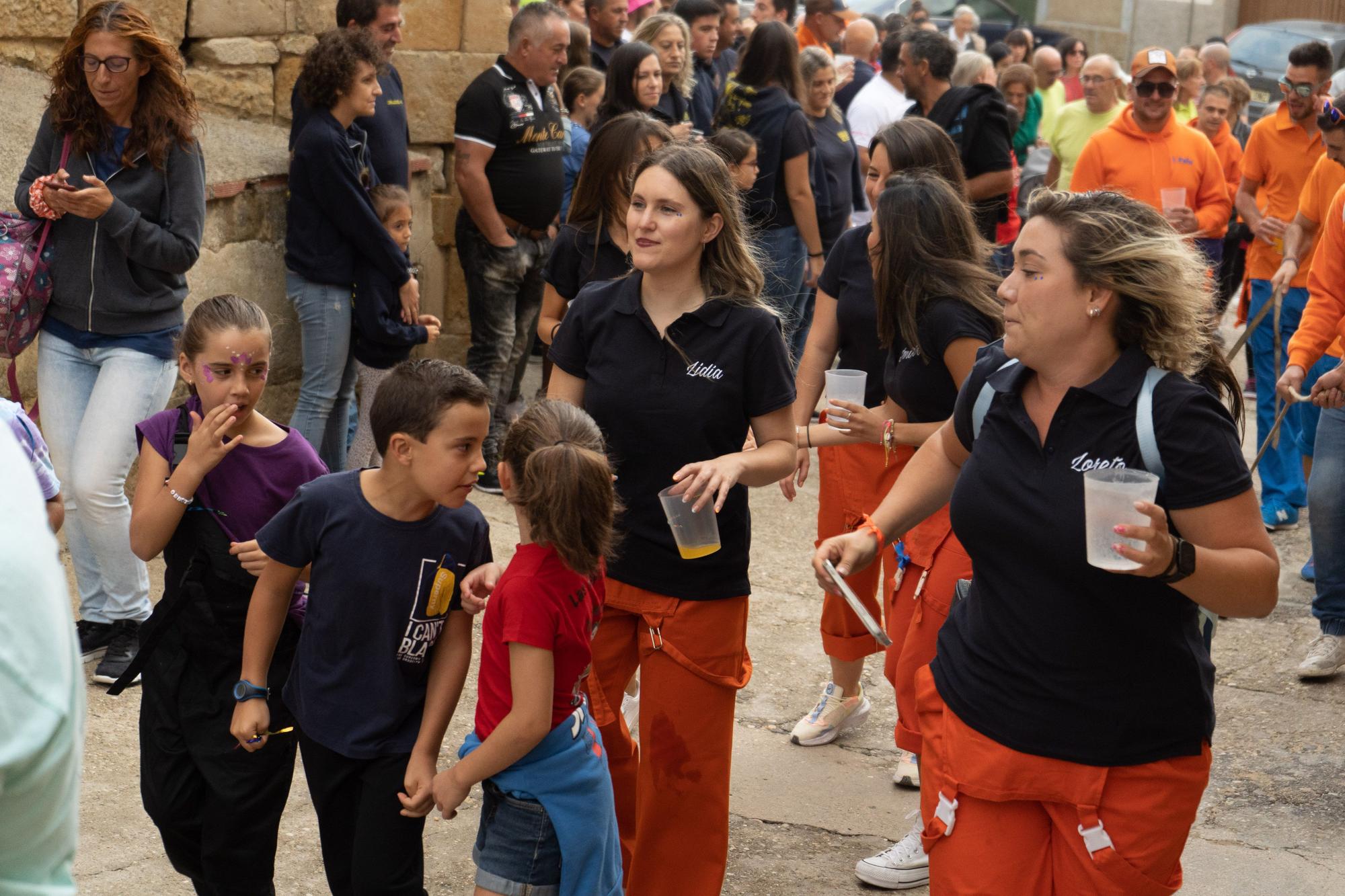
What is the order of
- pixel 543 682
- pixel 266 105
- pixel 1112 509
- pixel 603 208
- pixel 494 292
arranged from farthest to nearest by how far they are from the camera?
pixel 494 292, pixel 266 105, pixel 603 208, pixel 543 682, pixel 1112 509

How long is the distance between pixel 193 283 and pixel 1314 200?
466 centimetres

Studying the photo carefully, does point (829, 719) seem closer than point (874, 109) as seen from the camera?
Yes

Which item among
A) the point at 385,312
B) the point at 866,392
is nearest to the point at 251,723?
the point at 866,392

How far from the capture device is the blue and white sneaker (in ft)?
23.0

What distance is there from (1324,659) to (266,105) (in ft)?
16.8

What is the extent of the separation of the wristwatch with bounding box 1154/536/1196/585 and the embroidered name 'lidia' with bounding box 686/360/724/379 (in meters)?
1.16

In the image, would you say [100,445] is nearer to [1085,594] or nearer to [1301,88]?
[1085,594]

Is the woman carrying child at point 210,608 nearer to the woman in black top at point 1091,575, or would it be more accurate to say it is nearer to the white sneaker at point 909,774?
the woman in black top at point 1091,575

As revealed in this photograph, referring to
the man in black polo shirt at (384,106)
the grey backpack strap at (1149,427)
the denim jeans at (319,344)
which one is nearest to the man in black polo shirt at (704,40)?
the man in black polo shirt at (384,106)

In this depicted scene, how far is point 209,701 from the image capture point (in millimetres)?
2994

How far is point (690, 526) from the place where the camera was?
10.0 feet

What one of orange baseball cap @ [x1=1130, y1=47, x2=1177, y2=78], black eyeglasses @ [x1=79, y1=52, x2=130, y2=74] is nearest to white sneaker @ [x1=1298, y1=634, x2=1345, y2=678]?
orange baseball cap @ [x1=1130, y1=47, x2=1177, y2=78]

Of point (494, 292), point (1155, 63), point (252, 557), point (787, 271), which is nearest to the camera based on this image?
point (252, 557)

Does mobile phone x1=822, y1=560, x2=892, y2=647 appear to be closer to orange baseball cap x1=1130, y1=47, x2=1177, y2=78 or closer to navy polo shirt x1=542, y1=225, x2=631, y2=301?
navy polo shirt x1=542, y1=225, x2=631, y2=301
